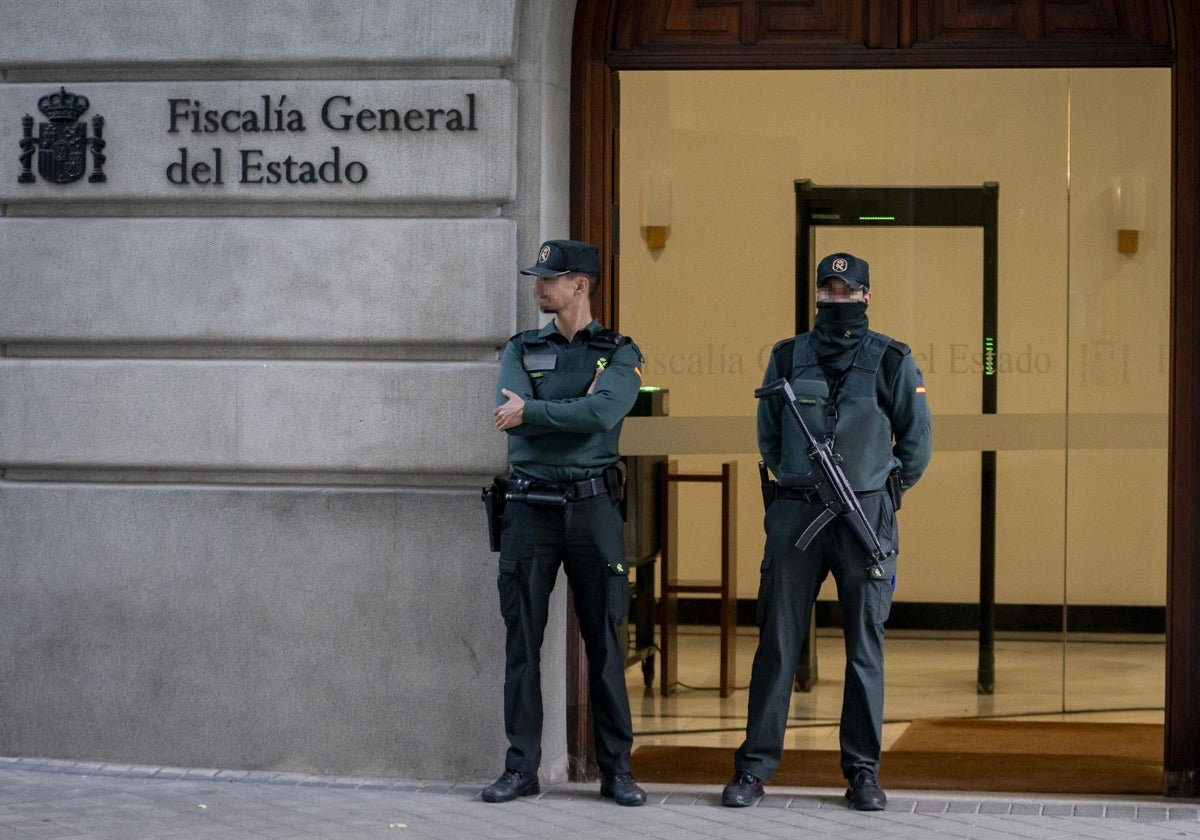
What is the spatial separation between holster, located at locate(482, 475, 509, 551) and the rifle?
3.56 ft

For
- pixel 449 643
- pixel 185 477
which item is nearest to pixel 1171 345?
pixel 449 643

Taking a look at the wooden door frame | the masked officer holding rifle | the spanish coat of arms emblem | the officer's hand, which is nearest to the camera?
the officer's hand

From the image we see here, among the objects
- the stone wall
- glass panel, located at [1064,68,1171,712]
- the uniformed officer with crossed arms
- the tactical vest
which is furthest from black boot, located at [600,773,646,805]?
glass panel, located at [1064,68,1171,712]

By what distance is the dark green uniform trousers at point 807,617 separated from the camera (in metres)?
6.86

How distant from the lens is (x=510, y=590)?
6961 millimetres

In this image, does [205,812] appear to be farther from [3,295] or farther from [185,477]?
[3,295]

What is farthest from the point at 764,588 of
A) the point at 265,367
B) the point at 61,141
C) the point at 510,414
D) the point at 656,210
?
the point at 61,141

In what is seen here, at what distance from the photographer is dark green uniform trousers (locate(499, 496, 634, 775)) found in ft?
22.6

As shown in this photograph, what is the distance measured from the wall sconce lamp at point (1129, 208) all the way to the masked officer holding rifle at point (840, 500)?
1.49 metres

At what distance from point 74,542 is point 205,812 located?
58.2 inches

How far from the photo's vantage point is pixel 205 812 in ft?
22.5

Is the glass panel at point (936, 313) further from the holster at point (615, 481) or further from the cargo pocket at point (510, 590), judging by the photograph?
the cargo pocket at point (510, 590)

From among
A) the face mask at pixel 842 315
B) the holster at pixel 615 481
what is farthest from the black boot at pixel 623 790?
the face mask at pixel 842 315

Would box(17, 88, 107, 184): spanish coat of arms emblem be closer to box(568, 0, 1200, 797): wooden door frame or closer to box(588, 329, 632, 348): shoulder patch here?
box(568, 0, 1200, 797): wooden door frame
